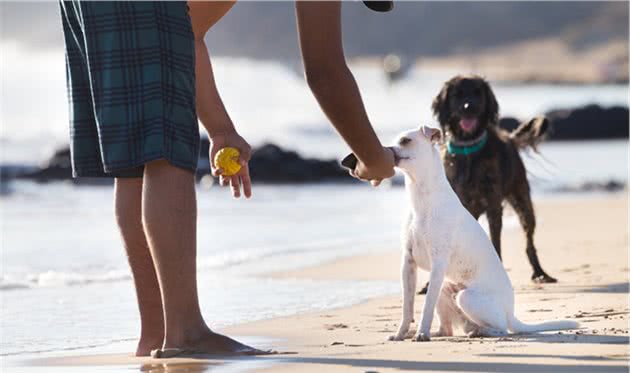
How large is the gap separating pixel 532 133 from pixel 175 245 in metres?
4.56

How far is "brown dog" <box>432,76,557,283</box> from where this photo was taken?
24.8 ft

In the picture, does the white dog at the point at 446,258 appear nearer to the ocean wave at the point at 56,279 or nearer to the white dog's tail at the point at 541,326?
the white dog's tail at the point at 541,326

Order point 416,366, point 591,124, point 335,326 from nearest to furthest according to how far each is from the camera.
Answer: point 416,366 < point 335,326 < point 591,124

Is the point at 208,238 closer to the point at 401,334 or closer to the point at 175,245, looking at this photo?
the point at 401,334

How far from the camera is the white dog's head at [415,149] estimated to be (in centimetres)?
509

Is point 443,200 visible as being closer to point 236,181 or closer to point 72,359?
point 236,181

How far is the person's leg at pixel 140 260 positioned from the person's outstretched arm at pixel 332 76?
0.97 meters

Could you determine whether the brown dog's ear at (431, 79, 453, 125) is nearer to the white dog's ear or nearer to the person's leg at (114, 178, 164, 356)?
the white dog's ear

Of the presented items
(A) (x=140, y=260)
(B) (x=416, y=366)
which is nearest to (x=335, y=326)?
(A) (x=140, y=260)

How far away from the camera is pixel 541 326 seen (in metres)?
5.05

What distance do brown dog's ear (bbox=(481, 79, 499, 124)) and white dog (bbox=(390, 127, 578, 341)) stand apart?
2559 millimetres

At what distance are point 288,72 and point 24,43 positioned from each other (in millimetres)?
11252

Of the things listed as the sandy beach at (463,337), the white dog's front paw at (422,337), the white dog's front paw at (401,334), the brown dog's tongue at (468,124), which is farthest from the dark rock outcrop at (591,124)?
the white dog's front paw at (422,337)

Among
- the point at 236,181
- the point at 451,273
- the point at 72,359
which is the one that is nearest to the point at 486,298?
the point at 451,273
